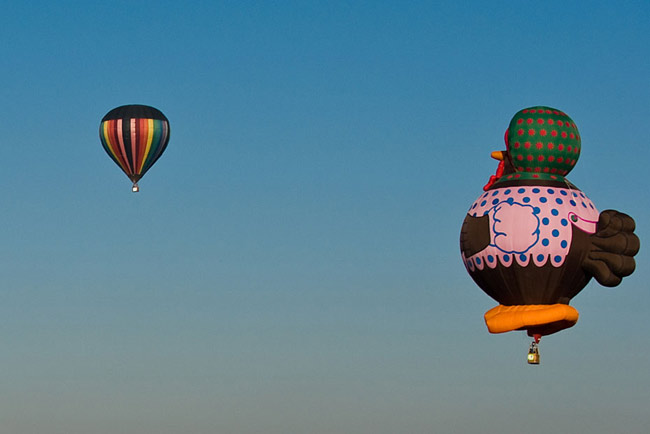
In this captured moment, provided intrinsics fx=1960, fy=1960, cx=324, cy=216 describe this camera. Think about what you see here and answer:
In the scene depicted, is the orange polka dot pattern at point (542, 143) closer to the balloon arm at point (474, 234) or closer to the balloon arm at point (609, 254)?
the balloon arm at point (474, 234)

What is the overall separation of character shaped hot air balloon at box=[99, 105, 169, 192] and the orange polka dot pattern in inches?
997

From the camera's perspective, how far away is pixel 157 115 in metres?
70.9

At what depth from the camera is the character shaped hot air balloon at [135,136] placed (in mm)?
70250

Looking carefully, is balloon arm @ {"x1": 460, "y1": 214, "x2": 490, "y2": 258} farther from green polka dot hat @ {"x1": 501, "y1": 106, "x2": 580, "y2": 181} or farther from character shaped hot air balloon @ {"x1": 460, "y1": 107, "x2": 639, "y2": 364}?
green polka dot hat @ {"x1": 501, "y1": 106, "x2": 580, "y2": 181}

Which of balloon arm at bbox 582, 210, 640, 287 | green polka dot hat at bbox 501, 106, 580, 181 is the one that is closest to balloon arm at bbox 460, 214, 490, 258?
green polka dot hat at bbox 501, 106, 580, 181

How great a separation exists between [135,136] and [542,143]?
26113 millimetres

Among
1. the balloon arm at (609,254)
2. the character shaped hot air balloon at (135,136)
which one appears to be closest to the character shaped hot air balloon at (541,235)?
the balloon arm at (609,254)

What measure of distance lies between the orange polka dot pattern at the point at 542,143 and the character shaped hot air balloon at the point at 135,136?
83.1ft

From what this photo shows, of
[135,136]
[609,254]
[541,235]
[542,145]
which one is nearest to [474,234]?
[541,235]

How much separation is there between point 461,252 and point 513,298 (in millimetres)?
1974

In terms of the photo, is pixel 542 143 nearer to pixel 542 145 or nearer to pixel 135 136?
pixel 542 145

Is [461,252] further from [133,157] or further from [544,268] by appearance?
[133,157]

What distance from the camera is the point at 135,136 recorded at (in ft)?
230

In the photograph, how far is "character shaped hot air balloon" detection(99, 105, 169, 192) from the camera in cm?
7025
